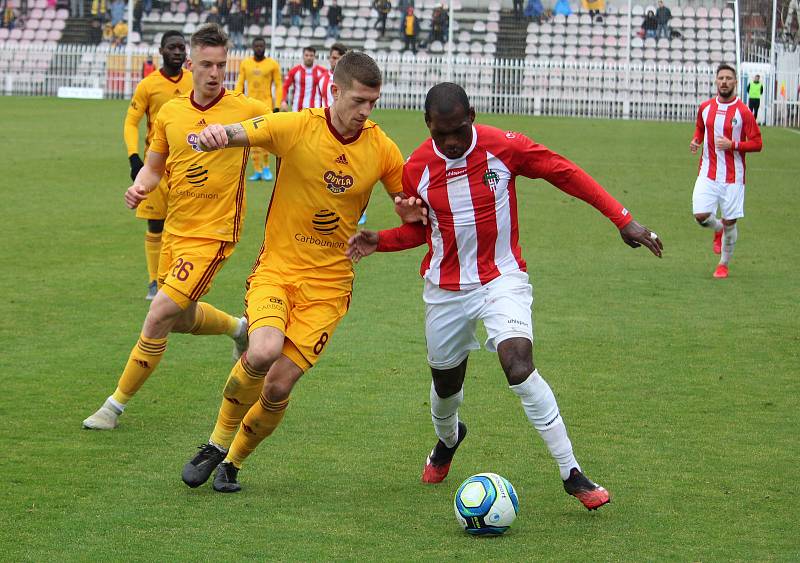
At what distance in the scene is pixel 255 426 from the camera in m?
6.23

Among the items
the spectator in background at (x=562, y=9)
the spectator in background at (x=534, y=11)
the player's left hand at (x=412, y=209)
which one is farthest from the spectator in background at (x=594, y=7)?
the player's left hand at (x=412, y=209)

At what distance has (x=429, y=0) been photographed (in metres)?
44.8

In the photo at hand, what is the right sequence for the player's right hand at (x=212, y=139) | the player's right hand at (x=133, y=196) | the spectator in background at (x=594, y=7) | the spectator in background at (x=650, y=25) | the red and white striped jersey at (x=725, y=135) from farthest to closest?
1. the spectator in background at (x=594, y=7)
2. the spectator in background at (x=650, y=25)
3. the red and white striped jersey at (x=725, y=135)
4. the player's right hand at (x=133, y=196)
5. the player's right hand at (x=212, y=139)

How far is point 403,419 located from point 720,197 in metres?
7.14

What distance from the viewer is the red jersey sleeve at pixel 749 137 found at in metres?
13.3

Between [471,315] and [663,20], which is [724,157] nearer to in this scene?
[471,315]

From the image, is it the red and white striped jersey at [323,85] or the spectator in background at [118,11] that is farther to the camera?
the spectator in background at [118,11]

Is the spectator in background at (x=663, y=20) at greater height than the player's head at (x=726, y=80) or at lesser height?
greater

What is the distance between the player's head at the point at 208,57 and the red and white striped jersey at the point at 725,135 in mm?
7559

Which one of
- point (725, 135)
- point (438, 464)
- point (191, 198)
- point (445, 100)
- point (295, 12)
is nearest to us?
point (445, 100)

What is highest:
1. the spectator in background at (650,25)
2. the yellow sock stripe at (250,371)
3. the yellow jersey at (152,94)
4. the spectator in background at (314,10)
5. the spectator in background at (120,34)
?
the spectator in background at (314,10)

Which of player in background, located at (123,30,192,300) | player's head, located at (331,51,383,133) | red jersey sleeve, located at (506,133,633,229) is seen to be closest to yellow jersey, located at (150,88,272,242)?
player's head, located at (331,51,383,133)

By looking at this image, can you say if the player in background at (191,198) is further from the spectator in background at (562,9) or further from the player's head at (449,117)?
the spectator in background at (562,9)

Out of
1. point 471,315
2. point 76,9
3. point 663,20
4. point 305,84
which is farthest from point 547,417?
point 76,9
